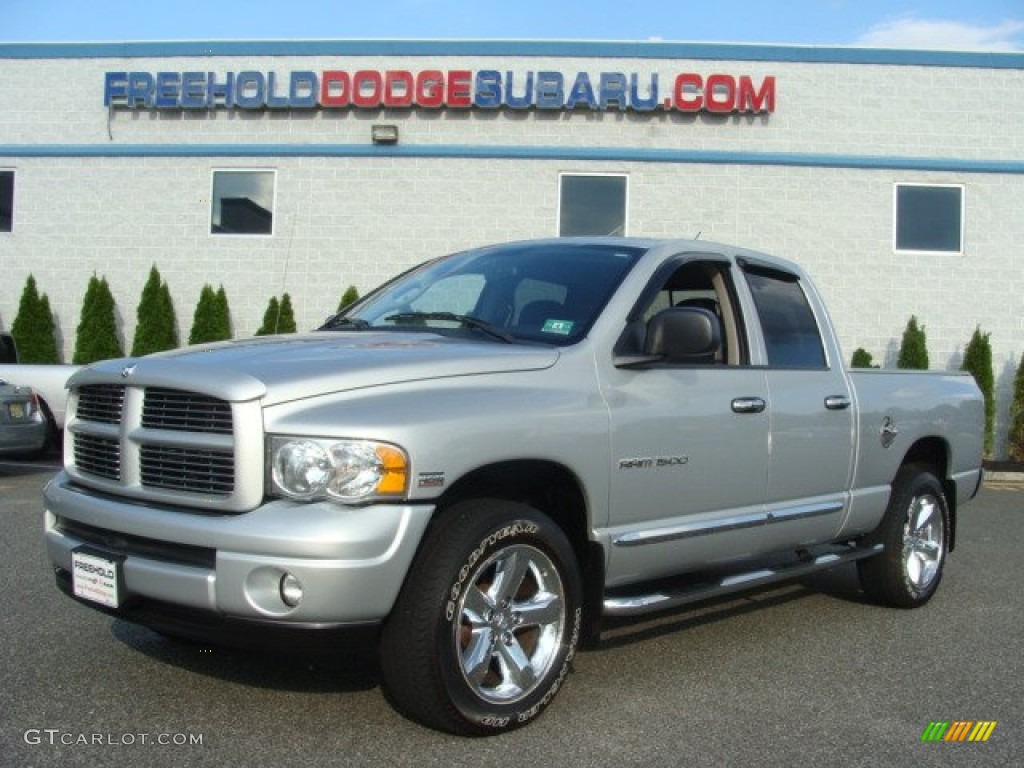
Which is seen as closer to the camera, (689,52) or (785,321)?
(785,321)

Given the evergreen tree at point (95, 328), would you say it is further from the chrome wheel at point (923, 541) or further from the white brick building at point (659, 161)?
the chrome wheel at point (923, 541)

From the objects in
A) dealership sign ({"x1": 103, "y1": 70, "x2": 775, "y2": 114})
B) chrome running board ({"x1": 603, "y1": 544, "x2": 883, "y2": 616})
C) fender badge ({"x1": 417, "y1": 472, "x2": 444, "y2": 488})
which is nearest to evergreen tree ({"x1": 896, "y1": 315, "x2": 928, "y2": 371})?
dealership sign ({"x1": 103, "y1": 70, "x2": 775, "y2": 114})

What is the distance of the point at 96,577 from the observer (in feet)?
12.6

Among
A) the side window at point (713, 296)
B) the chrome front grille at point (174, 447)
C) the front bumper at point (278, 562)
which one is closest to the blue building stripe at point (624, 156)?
the side window at point (713, 296)

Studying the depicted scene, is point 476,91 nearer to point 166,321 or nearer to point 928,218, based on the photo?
point 166,321

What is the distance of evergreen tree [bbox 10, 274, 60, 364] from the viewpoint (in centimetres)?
1652

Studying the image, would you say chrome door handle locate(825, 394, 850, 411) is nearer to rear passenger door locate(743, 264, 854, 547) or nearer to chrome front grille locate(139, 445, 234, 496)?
rear passenger door locate(743, 264, 854, 547)

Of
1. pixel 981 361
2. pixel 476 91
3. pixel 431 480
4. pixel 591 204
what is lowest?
pixel 431 480

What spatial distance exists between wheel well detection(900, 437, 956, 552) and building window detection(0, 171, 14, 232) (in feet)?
48.6

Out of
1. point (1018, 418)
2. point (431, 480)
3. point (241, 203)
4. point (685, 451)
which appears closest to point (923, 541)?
point (685, 451)

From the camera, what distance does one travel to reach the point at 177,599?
3.59m

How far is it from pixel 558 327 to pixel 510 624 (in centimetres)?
126

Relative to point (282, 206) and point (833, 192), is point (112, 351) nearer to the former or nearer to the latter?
point (282, 206)

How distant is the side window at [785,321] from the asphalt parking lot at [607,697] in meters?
1.41
